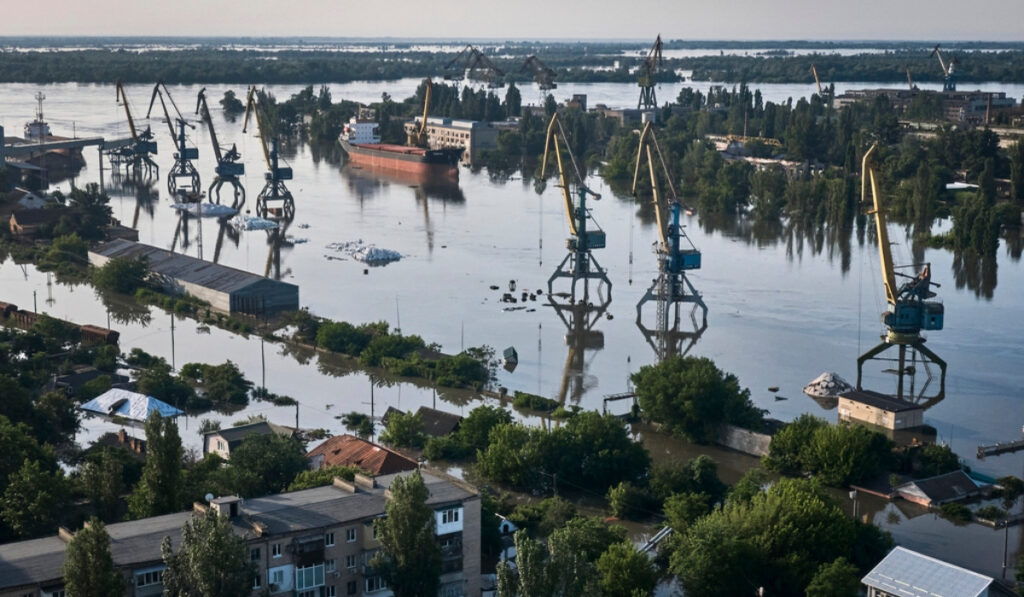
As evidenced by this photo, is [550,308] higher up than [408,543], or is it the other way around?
[408,543]

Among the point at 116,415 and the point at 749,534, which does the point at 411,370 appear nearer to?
the point at 116,415

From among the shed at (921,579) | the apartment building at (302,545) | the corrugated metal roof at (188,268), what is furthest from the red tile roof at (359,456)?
the corrugated metal roof at (188,268)

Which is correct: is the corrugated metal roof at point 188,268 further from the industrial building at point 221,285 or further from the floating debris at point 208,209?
the floating debris at point 208,209

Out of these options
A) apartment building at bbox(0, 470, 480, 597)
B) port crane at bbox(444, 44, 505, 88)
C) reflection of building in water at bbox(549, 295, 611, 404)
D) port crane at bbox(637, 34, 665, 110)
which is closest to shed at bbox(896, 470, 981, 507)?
reflection of building in water at bbox(549, 295, 611, 404)

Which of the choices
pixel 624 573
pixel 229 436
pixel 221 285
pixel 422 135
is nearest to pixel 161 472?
pixel 229 436

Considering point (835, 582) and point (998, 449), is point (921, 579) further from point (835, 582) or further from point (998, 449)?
point (998, 449)

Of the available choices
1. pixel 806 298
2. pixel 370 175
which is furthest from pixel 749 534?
pixel 370 175

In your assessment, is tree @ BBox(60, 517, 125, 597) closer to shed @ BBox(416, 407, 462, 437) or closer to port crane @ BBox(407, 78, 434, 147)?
shed @ BBox(416, 407, 462, 437)
